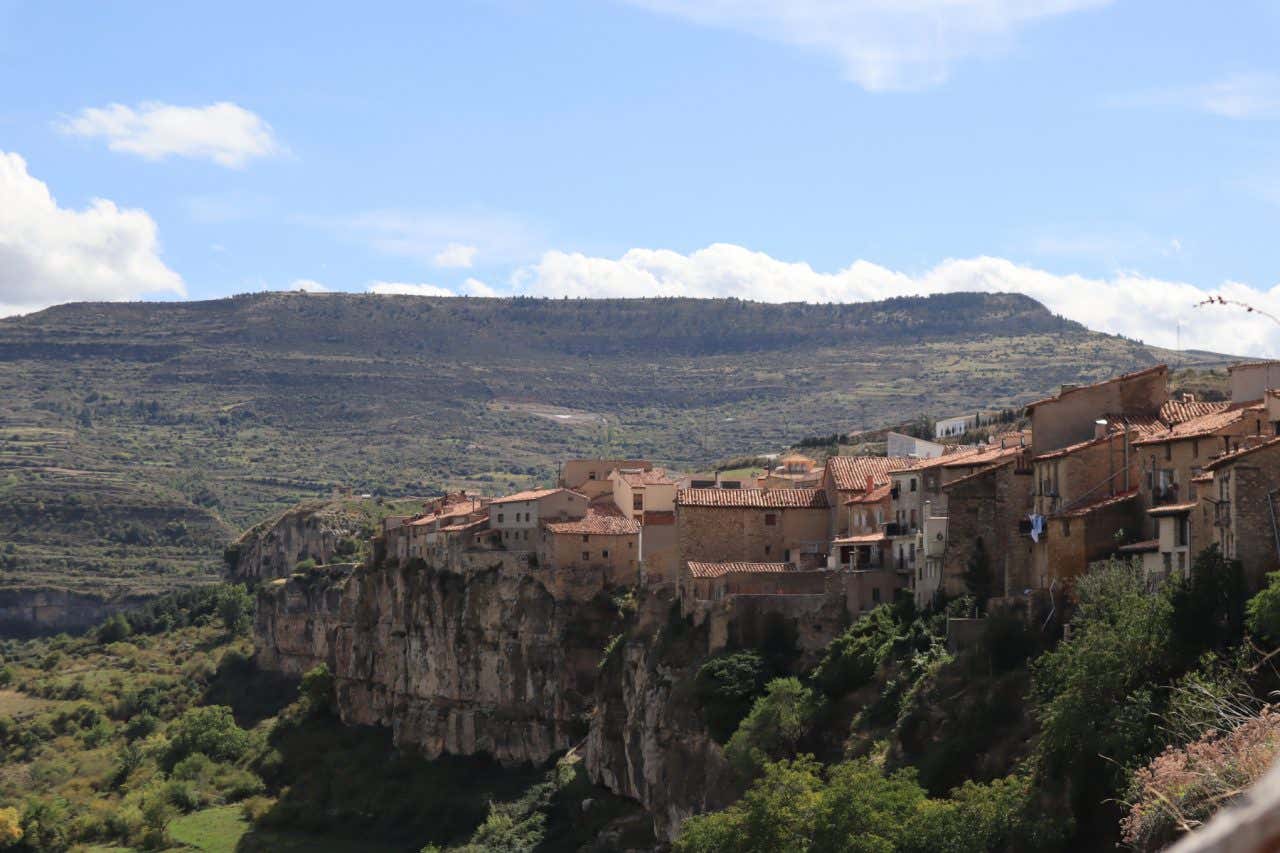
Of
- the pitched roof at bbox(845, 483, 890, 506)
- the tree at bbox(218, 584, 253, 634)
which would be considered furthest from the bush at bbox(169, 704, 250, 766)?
the pitched roof at bbox(845, 483, 890, 506)

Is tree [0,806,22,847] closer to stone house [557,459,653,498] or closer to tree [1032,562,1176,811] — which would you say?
stone house [557,459,653,498]

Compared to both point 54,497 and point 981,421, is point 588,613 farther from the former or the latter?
point 54,497

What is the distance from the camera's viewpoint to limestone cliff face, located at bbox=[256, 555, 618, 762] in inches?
2918

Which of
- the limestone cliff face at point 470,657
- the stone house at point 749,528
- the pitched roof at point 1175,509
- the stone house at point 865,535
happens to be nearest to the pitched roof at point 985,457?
the stone house at point 865,535

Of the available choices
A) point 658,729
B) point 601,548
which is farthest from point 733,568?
point 601,548

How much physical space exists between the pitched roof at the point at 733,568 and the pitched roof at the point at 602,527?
40.5 ft

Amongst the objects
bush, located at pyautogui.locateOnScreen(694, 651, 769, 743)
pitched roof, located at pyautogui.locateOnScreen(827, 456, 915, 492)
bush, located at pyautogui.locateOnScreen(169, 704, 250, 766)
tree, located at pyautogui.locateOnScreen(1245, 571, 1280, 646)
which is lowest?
bush, located at pyautogui.locateOnScreen(169, 704, 250, 766)

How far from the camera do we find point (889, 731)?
4544 cm

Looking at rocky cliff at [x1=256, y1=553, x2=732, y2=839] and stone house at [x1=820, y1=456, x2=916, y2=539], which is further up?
stone house at [x1=820, y1=456, x2=916, y2=539]

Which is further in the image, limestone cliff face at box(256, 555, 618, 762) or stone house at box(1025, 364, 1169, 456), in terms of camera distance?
limestone cliff face at box(256, 555, 618, 762)

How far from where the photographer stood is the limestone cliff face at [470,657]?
2918 inches

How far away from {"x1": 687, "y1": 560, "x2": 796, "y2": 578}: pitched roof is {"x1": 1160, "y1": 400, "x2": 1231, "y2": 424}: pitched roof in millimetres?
13124

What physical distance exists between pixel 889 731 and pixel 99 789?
64.0 meters

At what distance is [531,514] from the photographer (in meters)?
78.6
